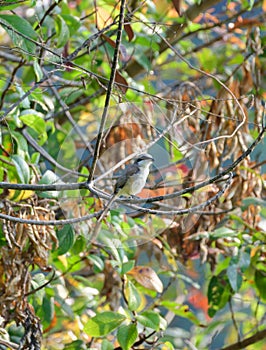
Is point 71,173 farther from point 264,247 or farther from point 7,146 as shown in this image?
point 264,247

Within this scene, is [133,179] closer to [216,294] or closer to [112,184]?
[112,184]

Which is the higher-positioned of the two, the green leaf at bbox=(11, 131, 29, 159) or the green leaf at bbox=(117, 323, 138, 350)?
the green leaf at bbox=(11, 131, 29, 159)

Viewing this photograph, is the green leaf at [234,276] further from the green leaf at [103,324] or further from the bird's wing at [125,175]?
the bird's wing at [125,175]

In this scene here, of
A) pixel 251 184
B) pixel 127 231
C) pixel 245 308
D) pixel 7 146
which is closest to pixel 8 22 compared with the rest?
pixel 7 146

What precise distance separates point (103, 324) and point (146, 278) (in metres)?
0.17

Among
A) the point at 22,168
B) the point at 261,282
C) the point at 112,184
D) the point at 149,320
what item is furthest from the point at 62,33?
the point at 261,282

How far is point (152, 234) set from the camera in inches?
46.4

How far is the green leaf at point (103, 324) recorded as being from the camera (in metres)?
1.21

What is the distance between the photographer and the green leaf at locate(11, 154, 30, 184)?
117 centimetres

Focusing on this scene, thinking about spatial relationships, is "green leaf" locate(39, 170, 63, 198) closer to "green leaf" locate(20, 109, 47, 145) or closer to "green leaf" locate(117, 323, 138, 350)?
"green leaf" locate(20, 109, 47, 145)

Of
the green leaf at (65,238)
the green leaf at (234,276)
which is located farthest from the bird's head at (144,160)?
the green leaf at (234,276)

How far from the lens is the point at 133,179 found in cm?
94

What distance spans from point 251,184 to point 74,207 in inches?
21.6

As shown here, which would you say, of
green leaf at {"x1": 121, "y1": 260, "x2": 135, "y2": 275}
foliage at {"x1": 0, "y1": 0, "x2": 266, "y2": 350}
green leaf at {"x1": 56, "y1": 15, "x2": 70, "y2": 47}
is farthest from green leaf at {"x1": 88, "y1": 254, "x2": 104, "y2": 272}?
green leaf at {"x1": 56, "y1": 15, "x2": 70, "y2": 47}
